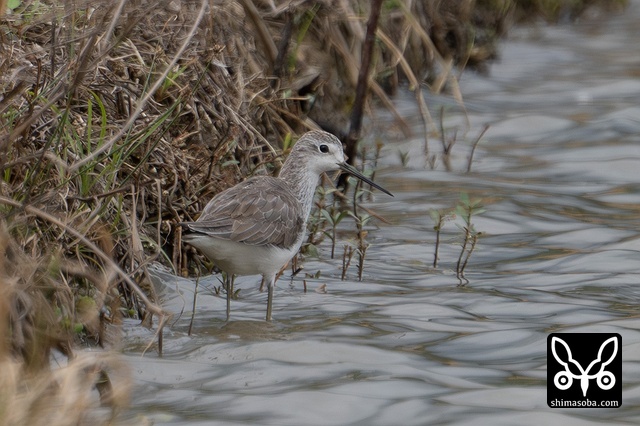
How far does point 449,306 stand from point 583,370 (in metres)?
1.28

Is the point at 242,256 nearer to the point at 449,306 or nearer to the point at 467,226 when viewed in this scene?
the point at 449,306

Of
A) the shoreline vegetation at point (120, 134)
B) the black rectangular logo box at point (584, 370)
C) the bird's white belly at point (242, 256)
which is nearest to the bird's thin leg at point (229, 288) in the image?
the bird's white belly at point (242, 256)

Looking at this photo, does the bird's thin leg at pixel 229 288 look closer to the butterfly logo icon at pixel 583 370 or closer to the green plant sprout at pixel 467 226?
the green plant sprout at pixel 467 226

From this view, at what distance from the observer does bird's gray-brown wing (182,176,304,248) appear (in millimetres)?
6195

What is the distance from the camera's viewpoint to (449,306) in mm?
6469

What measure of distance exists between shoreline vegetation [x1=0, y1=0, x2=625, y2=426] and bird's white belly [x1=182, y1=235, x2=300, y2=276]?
33 cm

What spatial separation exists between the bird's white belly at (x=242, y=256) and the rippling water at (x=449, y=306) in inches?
11.0

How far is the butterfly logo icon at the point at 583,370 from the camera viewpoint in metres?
5.12

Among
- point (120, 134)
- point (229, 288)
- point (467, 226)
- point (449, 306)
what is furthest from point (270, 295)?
point (120, 134)

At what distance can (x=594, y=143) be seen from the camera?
10.2 metres

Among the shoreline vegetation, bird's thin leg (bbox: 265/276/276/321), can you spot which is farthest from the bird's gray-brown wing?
the shoreline vegetation

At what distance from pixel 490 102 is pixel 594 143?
166 cm

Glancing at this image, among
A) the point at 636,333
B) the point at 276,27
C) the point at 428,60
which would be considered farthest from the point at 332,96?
the point at 636,333

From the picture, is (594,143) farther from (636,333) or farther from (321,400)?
(321,400)
